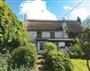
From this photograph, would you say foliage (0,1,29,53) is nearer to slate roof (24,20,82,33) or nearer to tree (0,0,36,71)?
tree (0,0,36,71)

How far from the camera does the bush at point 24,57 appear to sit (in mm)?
22297

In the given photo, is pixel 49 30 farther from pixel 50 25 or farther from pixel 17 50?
pixel 17 50

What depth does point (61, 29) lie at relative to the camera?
5909 cm

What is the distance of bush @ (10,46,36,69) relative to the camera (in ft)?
73.2

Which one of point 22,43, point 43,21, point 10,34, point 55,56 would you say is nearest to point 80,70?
point 55,56

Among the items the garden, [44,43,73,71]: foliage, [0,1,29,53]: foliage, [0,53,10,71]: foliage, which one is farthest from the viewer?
[44,43,73,71]: foliage

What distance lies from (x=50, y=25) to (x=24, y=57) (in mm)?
38901

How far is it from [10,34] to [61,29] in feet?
118

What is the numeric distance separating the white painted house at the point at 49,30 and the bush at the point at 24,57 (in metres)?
31.3

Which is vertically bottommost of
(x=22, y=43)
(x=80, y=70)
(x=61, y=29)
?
(x=80, y=70)

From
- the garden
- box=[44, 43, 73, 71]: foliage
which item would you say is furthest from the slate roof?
box=[44, 43, 73, 71]: foliage

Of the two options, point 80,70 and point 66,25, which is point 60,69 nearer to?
point 80,70

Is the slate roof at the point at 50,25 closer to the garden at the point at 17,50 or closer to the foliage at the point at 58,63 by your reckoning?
the garden at the point at 17,50

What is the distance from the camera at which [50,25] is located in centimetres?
6112
